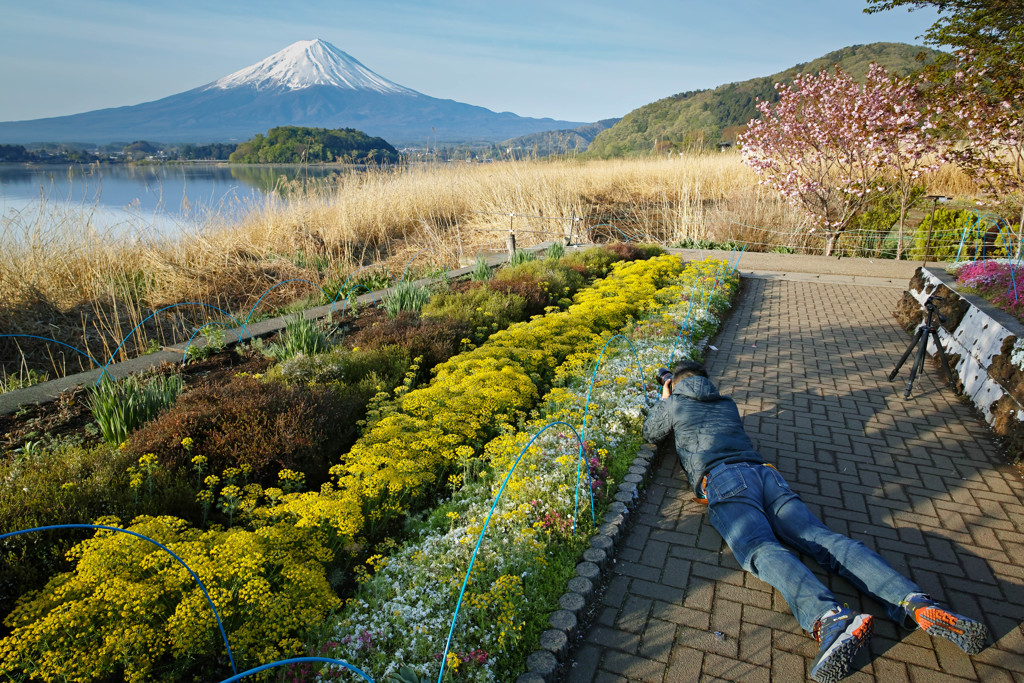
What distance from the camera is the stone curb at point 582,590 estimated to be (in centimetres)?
234

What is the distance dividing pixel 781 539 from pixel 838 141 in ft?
38.4

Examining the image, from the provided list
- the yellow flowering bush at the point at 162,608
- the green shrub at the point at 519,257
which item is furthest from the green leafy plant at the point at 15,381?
the green shrub at the point at 519,257

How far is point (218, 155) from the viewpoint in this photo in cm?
3114

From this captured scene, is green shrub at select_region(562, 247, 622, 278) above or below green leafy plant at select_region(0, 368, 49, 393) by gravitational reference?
above

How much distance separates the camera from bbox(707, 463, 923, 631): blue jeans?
2.54m

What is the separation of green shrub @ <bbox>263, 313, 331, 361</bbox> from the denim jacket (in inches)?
127

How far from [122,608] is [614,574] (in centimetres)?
A: 229

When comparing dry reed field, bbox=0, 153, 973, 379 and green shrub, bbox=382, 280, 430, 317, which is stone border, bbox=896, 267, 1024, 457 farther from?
dry reed field, bbox=0, 153, 973, 379

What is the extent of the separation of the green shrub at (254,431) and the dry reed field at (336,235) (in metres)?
2.86

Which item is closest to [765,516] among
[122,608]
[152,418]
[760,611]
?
[760,611]

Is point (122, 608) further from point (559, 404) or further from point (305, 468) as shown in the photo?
point (559, 404)

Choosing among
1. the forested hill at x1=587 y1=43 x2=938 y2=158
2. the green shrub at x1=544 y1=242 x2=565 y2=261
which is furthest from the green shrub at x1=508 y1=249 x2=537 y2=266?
the forested hill at x1=587 y1=43 x2=938 y2=158

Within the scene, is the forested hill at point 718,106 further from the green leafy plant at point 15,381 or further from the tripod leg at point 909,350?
the green leafy plant at point 15,381

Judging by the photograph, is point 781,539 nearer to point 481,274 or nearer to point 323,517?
point 323,517
